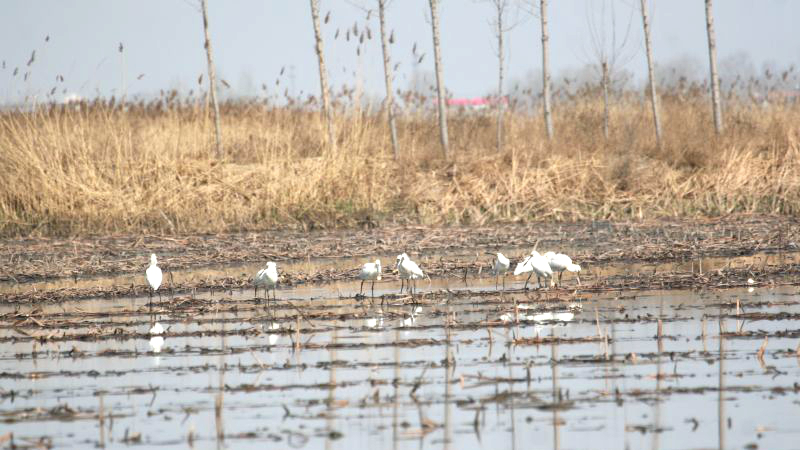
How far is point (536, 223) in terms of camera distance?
71.2 ft

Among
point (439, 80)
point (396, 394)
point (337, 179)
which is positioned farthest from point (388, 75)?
point (396, 394)

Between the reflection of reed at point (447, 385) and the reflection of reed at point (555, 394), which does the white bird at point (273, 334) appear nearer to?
the reflection of reed at point (447, 385)

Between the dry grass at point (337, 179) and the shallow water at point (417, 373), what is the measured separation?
30.7 feet

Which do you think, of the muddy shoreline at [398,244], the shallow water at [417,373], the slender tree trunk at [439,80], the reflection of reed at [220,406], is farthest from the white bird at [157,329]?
the slender tree trunk at [439,80]

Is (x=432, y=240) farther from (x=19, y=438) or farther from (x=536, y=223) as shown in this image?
(x=19, y=438)

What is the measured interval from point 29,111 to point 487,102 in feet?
48.0

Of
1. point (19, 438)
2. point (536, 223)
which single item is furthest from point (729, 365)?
point (536, 223)

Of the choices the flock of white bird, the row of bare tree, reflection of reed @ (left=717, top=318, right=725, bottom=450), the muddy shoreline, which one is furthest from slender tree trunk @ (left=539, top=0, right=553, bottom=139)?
reflection of reed @ (left=717, top=318, right=725, bottom=450)

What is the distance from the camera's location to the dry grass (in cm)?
2139

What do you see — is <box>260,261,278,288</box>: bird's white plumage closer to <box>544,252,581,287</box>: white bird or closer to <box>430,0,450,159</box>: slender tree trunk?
<box>544,252,581,287</box>: white bird

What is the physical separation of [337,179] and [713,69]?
1030cm

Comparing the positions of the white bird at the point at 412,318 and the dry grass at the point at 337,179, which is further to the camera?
the dry grass at the point at 337,179

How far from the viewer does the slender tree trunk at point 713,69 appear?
89.3 feet

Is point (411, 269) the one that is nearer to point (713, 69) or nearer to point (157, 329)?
point (157, 329)
